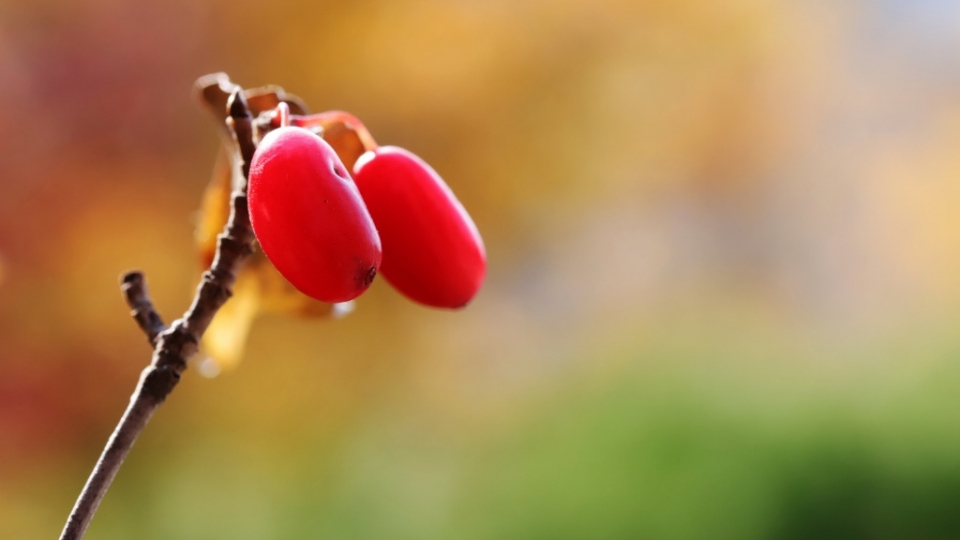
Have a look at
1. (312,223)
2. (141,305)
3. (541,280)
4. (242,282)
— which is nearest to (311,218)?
(312,223)

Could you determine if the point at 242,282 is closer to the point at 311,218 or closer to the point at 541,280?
the point at 311,218

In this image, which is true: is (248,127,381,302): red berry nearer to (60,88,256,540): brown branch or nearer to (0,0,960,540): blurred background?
(60,88,256,540): brown branch

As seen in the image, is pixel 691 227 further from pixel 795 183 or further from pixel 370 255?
pixel 370 255

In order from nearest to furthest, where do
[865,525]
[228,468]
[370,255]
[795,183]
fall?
1. [370,255]
2. [865,525]
3. [228,468]
4. [795,183]

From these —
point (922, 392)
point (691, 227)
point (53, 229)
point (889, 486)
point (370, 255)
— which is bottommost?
point (370, 255)

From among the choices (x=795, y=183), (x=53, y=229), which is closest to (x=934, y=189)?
(x=795, y=183)

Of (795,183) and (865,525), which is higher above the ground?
(795,183)
